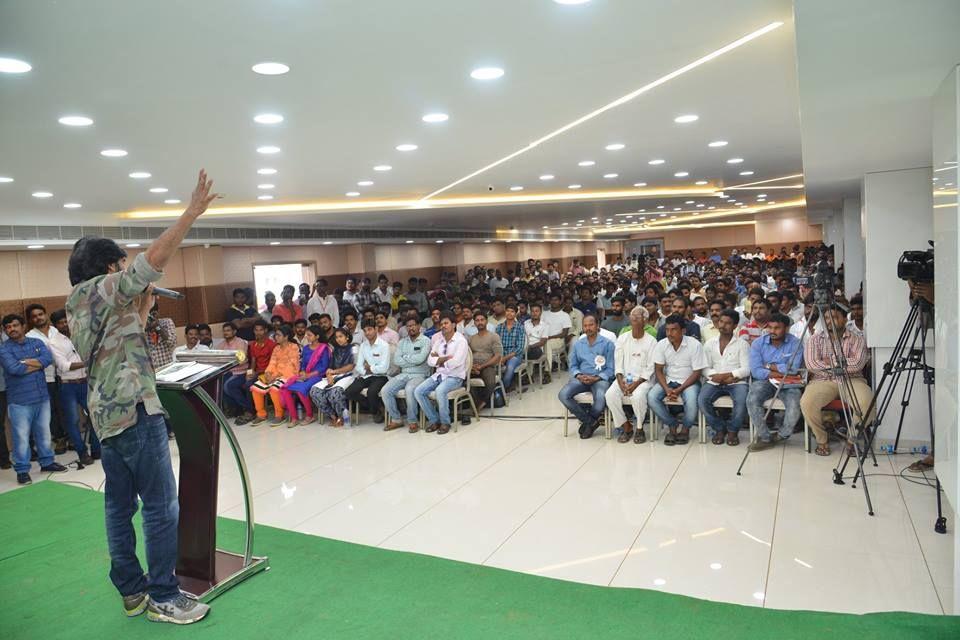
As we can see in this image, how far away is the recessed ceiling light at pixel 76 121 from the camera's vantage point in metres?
4.55

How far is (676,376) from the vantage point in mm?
6500

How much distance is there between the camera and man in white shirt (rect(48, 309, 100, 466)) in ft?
22.7

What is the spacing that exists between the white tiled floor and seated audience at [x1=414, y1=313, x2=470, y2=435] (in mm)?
342

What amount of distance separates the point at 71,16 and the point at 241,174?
4.66 meters

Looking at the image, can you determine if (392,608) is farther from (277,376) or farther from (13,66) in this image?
(277,376)

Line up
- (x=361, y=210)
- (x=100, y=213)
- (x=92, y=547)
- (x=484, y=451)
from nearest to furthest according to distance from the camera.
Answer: (x=92, y=547) → (x=484, y=451) → (x=100, y=213) → (x=361, y=210)

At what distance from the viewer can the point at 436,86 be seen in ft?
14.6

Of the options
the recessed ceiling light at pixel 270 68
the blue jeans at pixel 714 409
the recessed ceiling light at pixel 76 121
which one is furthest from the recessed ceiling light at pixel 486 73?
the blue jeans at pixel 714 409

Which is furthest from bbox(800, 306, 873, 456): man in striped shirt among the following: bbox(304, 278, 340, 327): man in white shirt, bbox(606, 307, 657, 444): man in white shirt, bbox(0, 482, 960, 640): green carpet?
bbox(304, 278, 340, 327): man in white shirt

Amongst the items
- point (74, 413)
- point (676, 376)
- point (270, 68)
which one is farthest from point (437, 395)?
point (270, 68)

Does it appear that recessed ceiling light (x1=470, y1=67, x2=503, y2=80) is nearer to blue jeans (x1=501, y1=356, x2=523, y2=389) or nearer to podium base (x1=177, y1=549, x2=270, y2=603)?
podium base (x1=177, y1=549, x2=270, y2=603)

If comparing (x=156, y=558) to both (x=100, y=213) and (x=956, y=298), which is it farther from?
(x=100, y=213)

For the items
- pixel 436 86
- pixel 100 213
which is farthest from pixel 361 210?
pixel 436 86

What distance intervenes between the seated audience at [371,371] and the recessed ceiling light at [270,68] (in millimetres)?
4325
